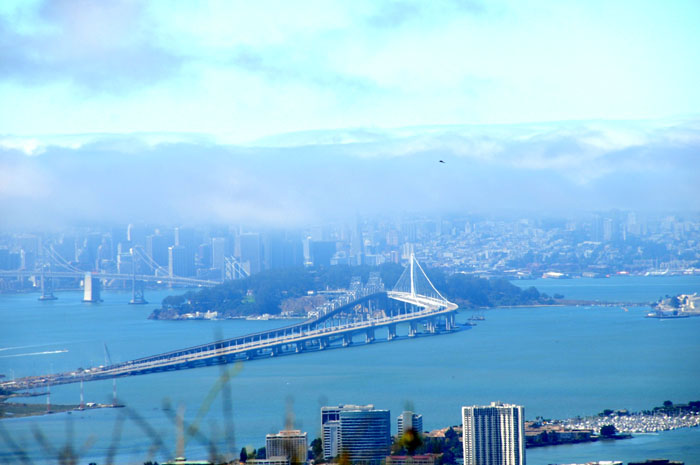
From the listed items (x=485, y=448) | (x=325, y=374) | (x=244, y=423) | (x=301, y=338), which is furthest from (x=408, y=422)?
(x=301, y=338)

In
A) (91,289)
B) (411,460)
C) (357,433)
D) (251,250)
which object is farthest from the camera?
(251,250)

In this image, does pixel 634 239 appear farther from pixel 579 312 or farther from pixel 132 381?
pixel 132 381

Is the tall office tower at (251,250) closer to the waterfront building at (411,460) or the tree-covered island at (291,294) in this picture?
the tree-covered island at (291,294)

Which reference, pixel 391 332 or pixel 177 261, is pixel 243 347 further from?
pixel 177 261

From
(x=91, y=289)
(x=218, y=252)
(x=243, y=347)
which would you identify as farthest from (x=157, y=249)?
(x=243, y=347)

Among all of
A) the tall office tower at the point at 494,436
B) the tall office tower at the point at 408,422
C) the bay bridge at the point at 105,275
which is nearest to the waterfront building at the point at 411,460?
the tall office tower at the point at 494,436

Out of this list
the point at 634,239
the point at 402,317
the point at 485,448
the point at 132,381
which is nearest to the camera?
the point at 485,448

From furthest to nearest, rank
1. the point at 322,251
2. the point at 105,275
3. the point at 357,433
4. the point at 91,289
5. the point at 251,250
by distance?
the point at 322,251 → the point at 251,250 → the point at 105,275 → the point at 91,289 → the point at 357,433
